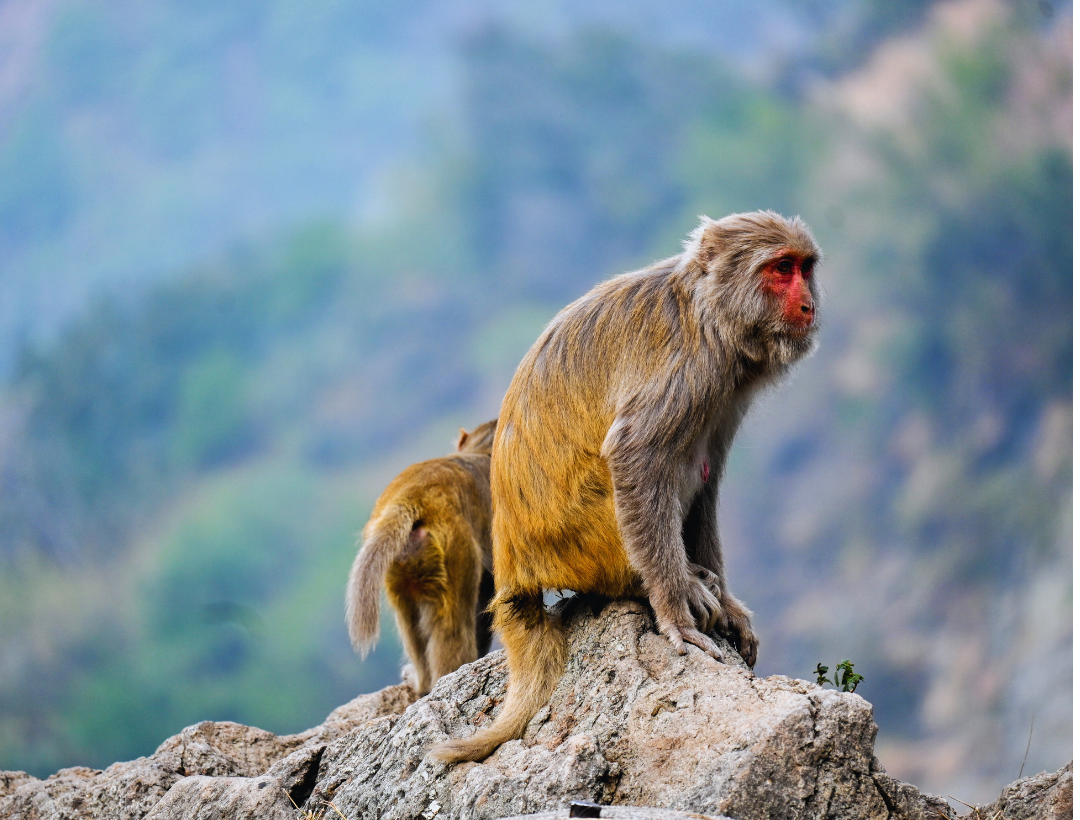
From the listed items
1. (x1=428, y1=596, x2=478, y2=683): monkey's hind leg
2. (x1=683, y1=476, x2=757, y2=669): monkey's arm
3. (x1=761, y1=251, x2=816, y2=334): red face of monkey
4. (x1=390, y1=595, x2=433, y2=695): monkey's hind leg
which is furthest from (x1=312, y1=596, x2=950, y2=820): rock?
(x1=390, y1=595, x2=433, y2=695): monkey's hind leg

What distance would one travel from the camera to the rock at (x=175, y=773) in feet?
17.2

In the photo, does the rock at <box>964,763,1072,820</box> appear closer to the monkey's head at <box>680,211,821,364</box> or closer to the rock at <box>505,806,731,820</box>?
the rock at <box>505,806,731,820</box>

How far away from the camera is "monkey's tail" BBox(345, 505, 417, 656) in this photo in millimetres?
6707

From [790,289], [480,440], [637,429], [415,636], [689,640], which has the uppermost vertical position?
[480,440]

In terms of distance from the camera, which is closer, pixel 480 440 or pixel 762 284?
pixel 762 284

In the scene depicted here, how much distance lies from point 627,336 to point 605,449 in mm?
612

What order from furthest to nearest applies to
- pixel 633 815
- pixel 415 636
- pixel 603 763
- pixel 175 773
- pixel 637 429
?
pixel 415 636 → pixel 175 773 → pixel 637 429 → pixel 603 763 → pixel 633 815

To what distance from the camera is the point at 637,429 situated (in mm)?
4789

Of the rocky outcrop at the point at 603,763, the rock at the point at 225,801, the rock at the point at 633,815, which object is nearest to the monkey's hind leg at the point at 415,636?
the rocky outcrop at the point at 603,763

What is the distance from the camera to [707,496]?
5520mm

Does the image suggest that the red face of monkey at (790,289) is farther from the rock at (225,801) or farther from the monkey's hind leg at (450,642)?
the rock at (225,801)

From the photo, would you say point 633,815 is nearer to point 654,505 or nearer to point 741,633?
point 654,505

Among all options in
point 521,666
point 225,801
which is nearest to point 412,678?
point 225,801

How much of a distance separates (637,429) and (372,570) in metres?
2.79
